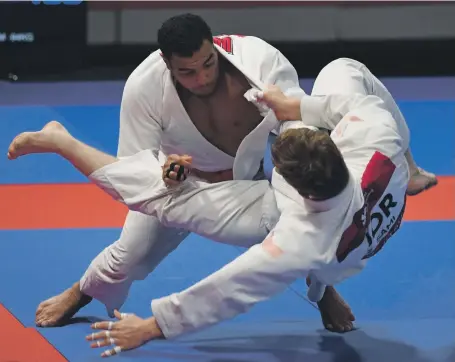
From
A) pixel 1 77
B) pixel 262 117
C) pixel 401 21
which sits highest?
pixel 262 117

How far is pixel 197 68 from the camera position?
141 inches

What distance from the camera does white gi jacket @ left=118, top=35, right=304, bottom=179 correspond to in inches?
148

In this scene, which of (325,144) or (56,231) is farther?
(56,231)

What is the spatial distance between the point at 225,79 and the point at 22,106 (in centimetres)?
426

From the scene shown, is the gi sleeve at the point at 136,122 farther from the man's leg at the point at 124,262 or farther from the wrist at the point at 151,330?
the wrist at the point at 151,330

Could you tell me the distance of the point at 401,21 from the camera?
30.4 feet

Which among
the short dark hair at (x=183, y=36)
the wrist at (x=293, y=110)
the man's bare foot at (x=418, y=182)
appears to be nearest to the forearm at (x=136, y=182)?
the short dark hair at (x=183, y=36)

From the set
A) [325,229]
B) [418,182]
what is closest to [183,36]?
[325,229]

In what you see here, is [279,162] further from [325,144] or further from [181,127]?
[181,127]

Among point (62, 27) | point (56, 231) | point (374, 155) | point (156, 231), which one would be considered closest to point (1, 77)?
point (62, 27)

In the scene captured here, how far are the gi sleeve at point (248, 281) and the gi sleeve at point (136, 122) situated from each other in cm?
75

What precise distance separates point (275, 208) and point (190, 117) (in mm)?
588

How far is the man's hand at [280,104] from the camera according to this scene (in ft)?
12.0

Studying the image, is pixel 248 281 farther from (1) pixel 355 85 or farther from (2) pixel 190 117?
(1) pixel 355 85
